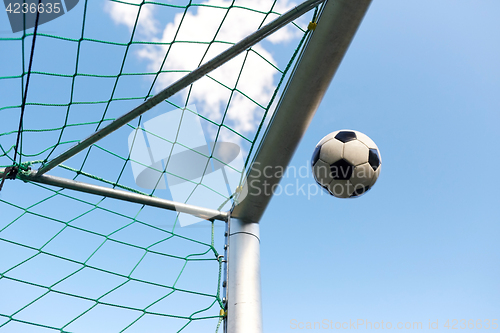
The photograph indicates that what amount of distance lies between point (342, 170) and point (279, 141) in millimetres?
470

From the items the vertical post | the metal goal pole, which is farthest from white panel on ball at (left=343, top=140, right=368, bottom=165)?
the vertical post

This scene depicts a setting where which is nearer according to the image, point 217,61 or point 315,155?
point 217,61

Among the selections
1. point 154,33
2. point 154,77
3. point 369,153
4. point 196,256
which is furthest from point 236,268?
point 154,33

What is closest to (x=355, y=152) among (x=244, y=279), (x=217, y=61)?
(x=217, y=61)

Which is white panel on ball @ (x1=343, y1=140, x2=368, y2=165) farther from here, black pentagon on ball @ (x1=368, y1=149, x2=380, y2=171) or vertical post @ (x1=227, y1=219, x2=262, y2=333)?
vertical post @ (x1=227, y1=219, x2=262, y2=333)

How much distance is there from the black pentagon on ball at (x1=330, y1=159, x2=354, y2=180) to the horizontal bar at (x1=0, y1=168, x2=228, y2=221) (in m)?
1.21

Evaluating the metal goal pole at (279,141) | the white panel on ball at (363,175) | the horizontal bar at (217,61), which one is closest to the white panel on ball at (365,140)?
the white panel on ball at (363,175)

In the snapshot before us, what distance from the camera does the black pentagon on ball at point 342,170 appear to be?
9.00ft

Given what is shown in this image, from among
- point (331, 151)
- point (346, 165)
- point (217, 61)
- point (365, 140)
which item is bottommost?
point (346, 165)

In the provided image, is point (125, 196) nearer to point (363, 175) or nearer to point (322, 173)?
point (322, 173)

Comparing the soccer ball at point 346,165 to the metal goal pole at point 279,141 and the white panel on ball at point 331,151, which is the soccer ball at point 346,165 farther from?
the metal goal pole at point 279,141

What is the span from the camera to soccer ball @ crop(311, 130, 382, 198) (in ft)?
9.04

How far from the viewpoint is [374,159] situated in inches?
113

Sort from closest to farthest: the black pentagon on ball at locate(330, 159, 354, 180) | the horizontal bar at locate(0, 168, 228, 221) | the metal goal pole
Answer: the metal goal pole, the black pentagon on ball at locate(330, 159, 354, 180), the horizontal bar at locate(0, 168, 228, 221)
